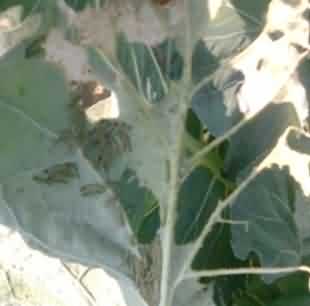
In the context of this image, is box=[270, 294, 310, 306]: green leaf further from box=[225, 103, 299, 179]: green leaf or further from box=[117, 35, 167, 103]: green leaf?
box=[117, 35, 167, 103]: green leaf

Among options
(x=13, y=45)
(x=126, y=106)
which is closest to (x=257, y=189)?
(x=126, y=106)

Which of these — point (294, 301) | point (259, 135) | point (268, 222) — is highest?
point (259, 135)

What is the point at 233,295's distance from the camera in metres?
0.99

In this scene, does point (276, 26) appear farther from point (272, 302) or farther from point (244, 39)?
point (272, 302)

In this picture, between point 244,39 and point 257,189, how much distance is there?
174 mm

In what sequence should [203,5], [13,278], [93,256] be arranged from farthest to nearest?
[13,278], [93,256], [203,5]

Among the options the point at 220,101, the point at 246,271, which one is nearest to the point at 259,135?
the point at 220,101

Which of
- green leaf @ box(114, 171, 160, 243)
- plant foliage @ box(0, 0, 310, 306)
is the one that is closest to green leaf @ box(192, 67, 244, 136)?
plant foliage @ box(0, 0, 310, 306)

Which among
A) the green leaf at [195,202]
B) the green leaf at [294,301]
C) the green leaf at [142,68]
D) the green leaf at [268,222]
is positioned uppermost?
the green leaf at [142,68]

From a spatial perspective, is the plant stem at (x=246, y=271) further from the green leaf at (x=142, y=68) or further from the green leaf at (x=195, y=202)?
the green leaf at (x=142, y=68)

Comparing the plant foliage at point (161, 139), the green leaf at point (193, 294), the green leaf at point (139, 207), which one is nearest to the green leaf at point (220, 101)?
the plant foliage at point (161, 139)

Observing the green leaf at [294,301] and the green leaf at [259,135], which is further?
the green leaf at [294,301]

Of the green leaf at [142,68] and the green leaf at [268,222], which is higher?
the green leaf at [142,68]

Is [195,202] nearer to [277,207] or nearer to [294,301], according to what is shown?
[277,207]
